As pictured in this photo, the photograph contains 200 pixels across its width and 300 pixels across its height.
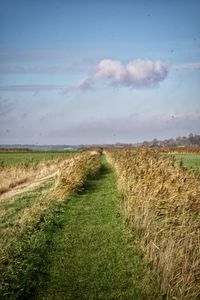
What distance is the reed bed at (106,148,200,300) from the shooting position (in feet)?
21.8

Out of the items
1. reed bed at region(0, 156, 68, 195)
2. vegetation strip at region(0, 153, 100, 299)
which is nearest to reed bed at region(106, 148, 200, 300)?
vegetation strip at region(0, 153, 100, 299)

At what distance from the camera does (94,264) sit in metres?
8.30

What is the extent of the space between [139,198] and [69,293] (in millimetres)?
5175

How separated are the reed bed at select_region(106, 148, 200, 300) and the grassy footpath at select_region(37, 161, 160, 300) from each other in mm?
390

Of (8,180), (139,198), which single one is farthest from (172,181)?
(8,180)

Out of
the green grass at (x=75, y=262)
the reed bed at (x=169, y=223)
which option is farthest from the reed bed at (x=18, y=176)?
the green grass at (x=75, y=262)

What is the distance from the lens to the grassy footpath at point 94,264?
697cm

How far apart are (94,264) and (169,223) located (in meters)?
2.15

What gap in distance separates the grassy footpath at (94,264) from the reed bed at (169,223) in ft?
1.28

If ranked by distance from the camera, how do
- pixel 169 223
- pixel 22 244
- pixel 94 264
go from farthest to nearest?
1. pixel 169 223
2. pixel 22 244
3. pixel 94 264

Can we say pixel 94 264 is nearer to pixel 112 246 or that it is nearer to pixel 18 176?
pixel 112 246

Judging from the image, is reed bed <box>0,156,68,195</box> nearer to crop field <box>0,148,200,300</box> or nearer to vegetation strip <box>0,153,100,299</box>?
vegetation strip <box>0,153,100,299</box>

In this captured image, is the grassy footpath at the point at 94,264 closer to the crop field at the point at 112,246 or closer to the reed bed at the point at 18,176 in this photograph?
the crop field at the point at 112,246

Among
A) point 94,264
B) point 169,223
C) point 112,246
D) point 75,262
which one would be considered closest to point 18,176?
point 112,246
